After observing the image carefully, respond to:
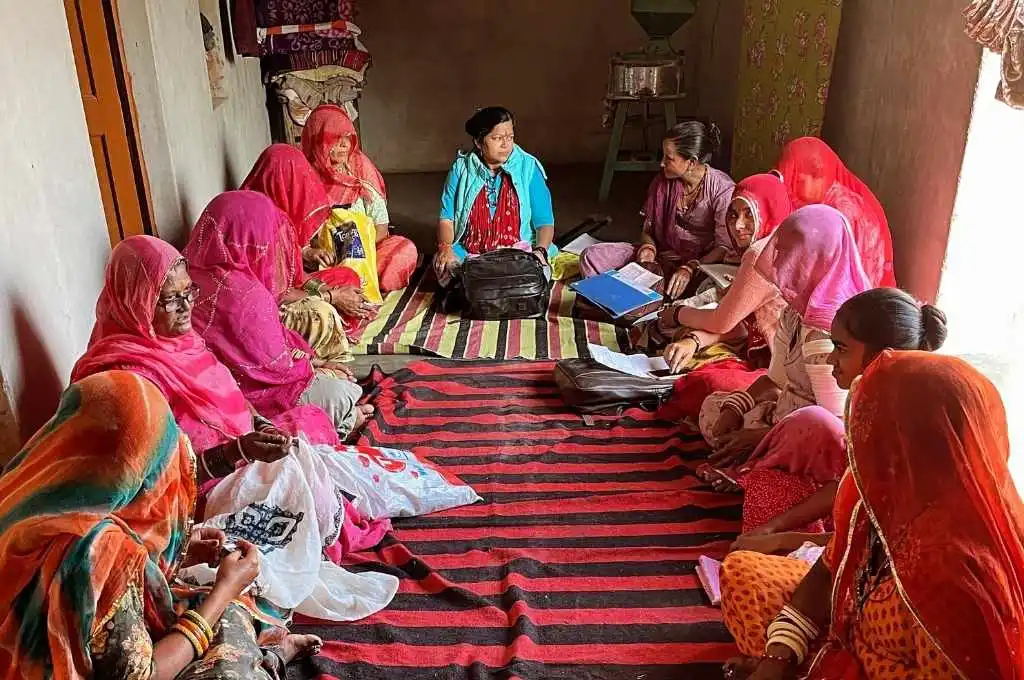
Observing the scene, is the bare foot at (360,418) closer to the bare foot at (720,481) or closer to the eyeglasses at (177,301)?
the eyeglasses at (177,301)

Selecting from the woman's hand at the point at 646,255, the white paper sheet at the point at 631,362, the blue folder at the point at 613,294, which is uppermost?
the woman's hand at the point at 646,255

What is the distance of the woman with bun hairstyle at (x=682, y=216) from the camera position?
12.8 feet

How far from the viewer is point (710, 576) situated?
7.39 feet

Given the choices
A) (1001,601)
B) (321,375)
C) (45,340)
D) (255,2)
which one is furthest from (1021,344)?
(255,2)

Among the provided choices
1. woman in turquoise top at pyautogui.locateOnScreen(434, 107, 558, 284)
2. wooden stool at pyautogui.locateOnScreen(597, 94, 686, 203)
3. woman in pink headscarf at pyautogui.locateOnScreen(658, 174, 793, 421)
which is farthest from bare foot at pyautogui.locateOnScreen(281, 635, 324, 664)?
wooden stool at pyautogui.locateOnScreen(597, 94, 686, 203)

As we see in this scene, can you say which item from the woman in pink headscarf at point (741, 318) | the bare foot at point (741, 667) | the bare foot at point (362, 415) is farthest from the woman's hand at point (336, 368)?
the bare foot at point (741, 667)

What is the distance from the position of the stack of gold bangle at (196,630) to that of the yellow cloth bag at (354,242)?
2431mm

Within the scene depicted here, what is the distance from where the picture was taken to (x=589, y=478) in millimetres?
2789

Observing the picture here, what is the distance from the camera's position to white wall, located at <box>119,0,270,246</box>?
10.8 ft

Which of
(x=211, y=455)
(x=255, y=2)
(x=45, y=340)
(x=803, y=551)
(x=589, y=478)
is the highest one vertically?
(x=255, y=2)

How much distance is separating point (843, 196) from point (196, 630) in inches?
107

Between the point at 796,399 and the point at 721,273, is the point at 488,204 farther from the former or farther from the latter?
the point at 796,399

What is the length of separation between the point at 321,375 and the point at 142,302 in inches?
39.1

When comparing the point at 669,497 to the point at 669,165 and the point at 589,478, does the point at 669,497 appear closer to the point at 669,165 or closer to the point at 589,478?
the point at 589,478
